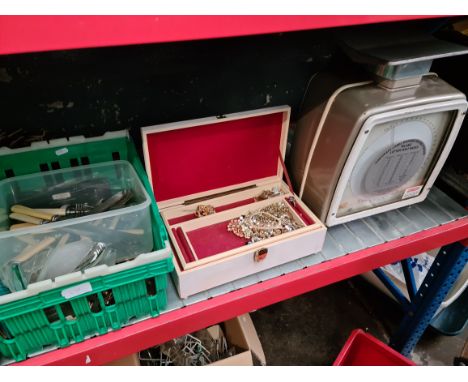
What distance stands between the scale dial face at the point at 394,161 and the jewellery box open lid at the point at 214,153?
0.18 meters

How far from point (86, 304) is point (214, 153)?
387mm

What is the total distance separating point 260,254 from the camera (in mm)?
663

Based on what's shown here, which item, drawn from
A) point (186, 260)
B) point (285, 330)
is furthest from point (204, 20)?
point (285, 330)

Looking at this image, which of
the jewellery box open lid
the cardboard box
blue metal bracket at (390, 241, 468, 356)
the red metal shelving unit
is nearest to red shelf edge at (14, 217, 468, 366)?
the red metal shelving unit

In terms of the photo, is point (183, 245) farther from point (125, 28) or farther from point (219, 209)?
point (125, 28)

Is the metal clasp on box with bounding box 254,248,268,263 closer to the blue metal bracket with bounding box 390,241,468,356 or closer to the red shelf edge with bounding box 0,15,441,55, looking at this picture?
the red shelf edge with bounding box 0,15,441,55

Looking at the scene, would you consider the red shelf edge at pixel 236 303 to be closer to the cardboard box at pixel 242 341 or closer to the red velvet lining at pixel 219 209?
the red velvet lining at pixel 219 209

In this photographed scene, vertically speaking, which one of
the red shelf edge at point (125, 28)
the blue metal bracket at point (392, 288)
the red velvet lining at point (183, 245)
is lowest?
the blue metal bracket at point (392, 288)

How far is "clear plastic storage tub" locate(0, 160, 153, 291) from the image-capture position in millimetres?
561

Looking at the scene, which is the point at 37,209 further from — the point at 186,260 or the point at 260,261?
the point at 260,261

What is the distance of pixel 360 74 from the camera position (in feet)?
2.37

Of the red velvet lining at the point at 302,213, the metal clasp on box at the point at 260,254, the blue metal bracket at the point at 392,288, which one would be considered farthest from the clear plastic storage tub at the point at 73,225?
the blue metal bracket at the point at 392,288

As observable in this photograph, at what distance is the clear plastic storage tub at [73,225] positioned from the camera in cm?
56

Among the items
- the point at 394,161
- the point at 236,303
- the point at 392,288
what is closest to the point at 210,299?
the point at 236,303
